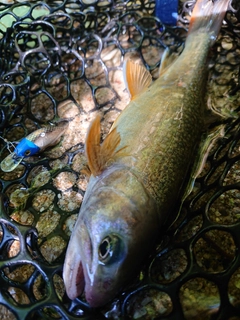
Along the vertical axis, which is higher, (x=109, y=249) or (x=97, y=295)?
(x=109, y=249)

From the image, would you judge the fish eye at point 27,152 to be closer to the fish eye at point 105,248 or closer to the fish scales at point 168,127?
the fish scales at point 168,127

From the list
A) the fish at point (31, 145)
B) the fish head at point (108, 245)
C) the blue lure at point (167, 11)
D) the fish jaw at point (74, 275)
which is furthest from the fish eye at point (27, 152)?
the blue lure at point (167, 11)

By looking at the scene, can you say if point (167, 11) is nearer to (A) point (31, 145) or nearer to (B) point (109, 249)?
(A) point (31, 145)

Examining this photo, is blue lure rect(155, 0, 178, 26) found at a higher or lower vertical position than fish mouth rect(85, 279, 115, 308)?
higher

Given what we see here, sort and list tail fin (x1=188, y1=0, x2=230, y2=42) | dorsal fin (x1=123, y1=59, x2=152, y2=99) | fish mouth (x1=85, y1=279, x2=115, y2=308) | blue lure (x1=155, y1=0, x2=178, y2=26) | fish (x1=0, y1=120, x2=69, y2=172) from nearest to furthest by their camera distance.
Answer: fish mouth (x1=85, y1=279, x2=115, y2=308) → fish (x1=0, y1=120, x2=69, y2=172) → dorsal fin (x1=123, y1=59, x2=152, y2=99) → tail fin (x1=188, y1=0, x2=230, y2=42) → blue lure (x1=155, y1=0, x2=178, y2=26)

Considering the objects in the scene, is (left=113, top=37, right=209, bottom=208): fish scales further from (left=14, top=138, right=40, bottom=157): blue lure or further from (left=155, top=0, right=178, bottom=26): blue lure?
(left=155, top=0, right=178, bottom=26): blue lure

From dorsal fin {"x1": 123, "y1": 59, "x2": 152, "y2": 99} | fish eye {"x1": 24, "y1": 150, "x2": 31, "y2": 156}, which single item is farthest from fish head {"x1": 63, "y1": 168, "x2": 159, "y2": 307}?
dorsal fin {"x1": 123, "y1": 59, "x2": 152, "y2": 99}

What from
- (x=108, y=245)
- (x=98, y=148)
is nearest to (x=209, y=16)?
(x=98, y=148)

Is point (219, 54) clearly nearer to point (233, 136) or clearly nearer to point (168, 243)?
point (233, 136)

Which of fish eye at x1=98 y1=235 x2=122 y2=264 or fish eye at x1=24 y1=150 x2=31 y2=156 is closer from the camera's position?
fish eye at x1=98 y1=235 x2=122 y2=264
